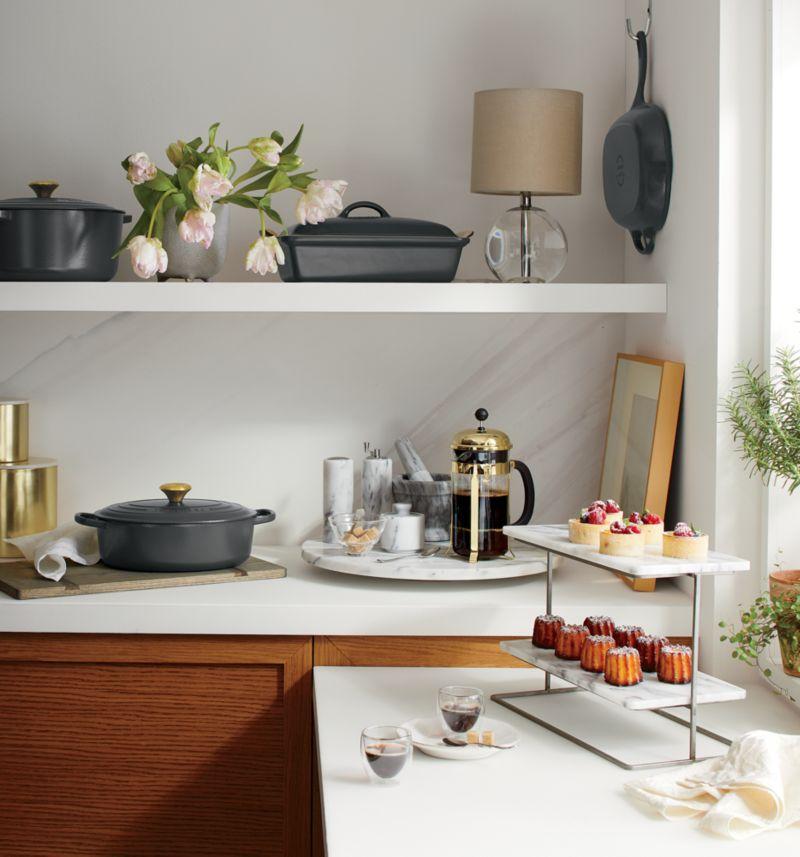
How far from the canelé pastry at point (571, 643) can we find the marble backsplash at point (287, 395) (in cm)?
84

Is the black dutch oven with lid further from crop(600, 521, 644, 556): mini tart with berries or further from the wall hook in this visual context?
crop(600, 521, 644, 556): mini tart with berries

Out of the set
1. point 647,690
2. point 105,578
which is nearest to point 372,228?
point 105,578

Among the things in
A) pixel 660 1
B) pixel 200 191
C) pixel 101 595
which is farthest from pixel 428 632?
pixel 660 1

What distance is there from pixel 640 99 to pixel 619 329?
51cm

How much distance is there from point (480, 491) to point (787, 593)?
629 mm

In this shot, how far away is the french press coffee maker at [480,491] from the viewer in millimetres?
2127

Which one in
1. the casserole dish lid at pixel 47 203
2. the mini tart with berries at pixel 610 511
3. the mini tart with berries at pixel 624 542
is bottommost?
the mini tart with berries at pixel 624 542

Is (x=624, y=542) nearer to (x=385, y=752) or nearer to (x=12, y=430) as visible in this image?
(x=385, y=752)

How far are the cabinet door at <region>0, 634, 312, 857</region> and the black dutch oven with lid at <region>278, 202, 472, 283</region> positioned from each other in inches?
27.3

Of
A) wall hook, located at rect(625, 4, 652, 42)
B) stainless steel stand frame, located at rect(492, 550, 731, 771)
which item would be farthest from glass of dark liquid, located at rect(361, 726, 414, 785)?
wall hook, located at rect(625, 4, 652, 42)

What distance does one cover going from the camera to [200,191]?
6.77 ft

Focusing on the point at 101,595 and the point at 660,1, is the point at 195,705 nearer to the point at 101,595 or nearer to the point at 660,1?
the point at 101,595

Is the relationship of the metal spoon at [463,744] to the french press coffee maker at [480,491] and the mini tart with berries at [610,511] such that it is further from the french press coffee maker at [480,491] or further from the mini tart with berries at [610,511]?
the french press coffee maker at [480,491]

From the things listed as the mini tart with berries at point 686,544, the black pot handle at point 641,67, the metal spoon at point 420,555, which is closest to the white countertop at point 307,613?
the metal spoon at point 420,555
